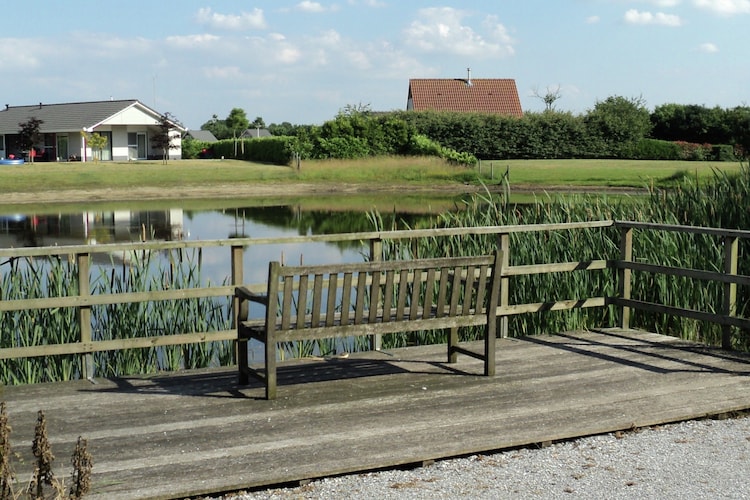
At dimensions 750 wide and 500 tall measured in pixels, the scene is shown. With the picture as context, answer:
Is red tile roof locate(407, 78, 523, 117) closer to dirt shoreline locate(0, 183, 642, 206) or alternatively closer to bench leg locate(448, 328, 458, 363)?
dirt shoreline locate(0, 183, 642, 206)

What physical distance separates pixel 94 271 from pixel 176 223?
1375cm

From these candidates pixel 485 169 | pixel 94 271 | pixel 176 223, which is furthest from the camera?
pixel 485 169

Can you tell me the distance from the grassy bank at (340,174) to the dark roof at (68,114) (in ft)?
35.0

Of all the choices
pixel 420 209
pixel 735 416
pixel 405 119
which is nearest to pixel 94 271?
pixel 735 416

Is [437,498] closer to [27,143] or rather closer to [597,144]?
[597,144]

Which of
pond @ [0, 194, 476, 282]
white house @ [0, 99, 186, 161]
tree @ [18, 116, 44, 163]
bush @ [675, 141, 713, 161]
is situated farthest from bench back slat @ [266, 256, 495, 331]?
tree @ [18, 116, 44, 163]

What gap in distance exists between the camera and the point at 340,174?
46.6 m

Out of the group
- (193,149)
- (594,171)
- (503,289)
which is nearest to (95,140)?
(193,149)

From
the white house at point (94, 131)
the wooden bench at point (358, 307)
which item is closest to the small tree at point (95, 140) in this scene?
the white house at point (94, 131)

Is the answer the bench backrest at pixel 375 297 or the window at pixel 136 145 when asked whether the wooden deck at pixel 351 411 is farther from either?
the window at pixel 136 145

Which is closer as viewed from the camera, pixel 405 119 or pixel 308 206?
pixel 308 206

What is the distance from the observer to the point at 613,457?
516cm

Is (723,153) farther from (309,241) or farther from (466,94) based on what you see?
(309,241)

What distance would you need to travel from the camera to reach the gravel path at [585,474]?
4.58 metres
